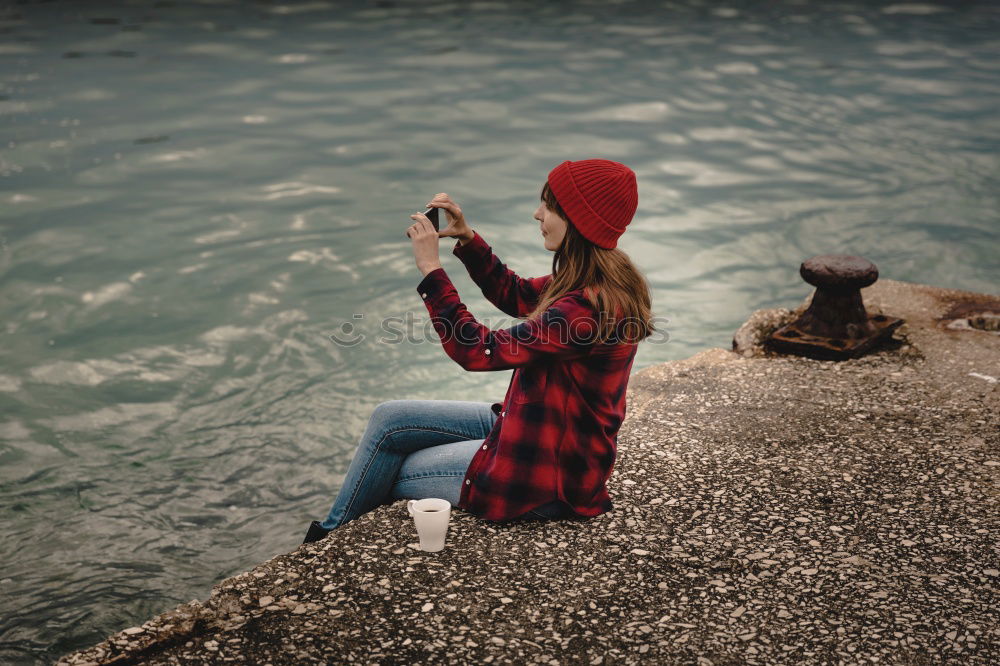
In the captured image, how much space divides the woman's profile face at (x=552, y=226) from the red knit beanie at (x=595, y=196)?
0.06 metres

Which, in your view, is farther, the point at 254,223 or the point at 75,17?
the point at 75,17

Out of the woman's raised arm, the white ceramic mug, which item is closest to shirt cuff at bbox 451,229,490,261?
the woman's raised arm

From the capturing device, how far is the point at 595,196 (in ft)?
11.7

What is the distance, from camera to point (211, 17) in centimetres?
2130

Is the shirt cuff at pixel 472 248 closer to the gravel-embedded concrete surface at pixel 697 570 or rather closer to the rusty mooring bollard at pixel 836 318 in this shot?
the gravel-embedded concrete surface at pixel 697 570

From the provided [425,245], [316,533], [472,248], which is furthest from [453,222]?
[316,533]

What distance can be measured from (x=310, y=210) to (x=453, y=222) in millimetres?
7525

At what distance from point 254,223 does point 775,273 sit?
6.04m

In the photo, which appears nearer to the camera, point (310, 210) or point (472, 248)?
point (472, 248)

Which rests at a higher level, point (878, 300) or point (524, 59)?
point (524, 59)

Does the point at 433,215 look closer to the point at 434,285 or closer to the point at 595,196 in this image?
the point at 434,285

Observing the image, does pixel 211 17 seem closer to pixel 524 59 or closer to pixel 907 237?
pixel 524 59

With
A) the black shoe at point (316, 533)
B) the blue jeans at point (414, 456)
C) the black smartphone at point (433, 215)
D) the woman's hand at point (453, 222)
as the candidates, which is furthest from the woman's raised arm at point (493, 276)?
the black shoe at point (316, 533)

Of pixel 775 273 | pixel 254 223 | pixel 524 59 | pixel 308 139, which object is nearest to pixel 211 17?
pixel 524 59
